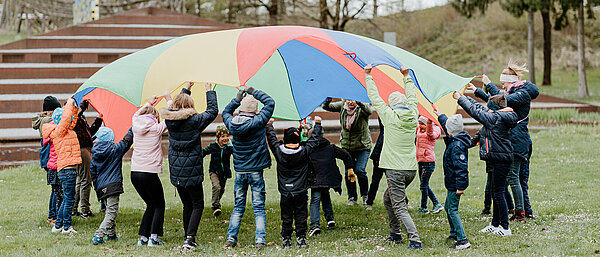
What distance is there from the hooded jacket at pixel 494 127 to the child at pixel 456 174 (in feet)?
0.81

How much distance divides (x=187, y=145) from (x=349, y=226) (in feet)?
8.23

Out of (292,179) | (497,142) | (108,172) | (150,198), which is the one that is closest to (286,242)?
(292,179)

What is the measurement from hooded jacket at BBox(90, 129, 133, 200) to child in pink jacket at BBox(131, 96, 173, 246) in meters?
0.21

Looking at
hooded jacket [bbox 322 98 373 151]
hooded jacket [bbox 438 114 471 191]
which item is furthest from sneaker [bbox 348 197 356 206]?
hooded jacket [bbox 438 114 471 191]

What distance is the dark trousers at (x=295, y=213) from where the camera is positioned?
638cm

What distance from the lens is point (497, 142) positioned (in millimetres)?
6527

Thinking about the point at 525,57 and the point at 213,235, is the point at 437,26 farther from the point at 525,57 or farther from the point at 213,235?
the point at 213,235

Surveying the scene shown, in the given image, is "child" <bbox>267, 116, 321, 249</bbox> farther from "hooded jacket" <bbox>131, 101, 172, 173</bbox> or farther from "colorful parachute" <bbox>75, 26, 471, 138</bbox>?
"hooded jacket" <bbox>131, 101, 172, 173</bbox>

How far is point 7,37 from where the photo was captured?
102 ft

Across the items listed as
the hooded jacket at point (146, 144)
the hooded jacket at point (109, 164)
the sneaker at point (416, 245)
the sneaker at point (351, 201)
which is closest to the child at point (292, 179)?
the sneaker at point (416, 245)

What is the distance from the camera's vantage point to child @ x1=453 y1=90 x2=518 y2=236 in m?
6.33

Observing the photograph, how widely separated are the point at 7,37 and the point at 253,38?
2897 centimetres

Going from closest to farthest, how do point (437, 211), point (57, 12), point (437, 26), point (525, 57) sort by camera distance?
point (437, 211)
point (57, 12)
point (525, 57)
point (437, 26)

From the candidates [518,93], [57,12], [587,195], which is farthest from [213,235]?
[57,12]
